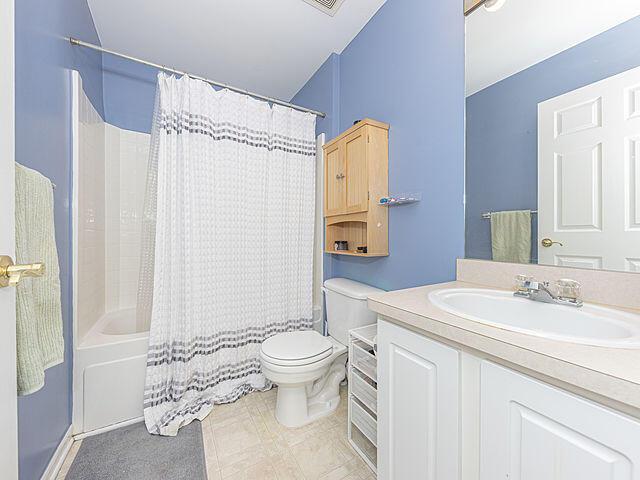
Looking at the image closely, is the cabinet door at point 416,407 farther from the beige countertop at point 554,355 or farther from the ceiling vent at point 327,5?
the ceiling vent at point 327,5

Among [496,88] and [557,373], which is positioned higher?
[496,88]

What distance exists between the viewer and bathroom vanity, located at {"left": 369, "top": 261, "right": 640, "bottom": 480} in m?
0.47

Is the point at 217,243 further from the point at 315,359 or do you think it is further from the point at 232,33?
the point at 232,33

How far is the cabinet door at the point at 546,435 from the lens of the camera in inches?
17.9

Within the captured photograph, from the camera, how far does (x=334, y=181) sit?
193 centimetres

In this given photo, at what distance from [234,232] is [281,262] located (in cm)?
41

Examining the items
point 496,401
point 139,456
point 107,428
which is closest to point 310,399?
point 139,456

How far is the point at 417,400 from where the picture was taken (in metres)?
0.84

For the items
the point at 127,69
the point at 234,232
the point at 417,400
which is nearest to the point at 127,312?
the point at 234,232

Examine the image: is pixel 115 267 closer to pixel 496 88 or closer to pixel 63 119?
pixel 63 119

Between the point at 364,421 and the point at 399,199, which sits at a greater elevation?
the point at 399,199

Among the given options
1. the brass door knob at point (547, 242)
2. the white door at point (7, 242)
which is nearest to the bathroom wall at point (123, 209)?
the white door at point (7, 242)

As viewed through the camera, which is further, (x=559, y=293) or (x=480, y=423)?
(x=559, y=293)

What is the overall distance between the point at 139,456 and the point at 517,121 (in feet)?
7.50
